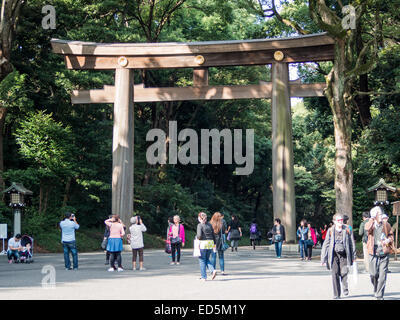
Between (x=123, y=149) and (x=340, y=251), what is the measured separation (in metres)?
14.0

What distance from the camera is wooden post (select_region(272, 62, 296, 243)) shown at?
22.5m

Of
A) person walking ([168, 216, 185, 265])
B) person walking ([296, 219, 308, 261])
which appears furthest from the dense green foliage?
person walking ([168, 216, 185, 265])

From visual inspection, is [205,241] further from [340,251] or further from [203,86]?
[203,86]

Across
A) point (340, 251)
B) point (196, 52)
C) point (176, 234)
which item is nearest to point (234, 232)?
point (196, 52)

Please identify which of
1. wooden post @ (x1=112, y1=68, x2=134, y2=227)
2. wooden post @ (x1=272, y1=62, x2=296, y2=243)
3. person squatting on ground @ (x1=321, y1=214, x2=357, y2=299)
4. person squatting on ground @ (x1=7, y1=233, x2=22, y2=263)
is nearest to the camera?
person squatting on ground @ (x1=321, y1=214, x2=357, y2=299)

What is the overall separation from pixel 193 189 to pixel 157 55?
19.1m

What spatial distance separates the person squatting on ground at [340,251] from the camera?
10.7m

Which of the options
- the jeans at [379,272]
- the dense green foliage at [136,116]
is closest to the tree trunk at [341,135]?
the dense green foliage at [136,116]

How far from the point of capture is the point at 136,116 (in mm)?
39156

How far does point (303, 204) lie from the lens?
52.2 metres

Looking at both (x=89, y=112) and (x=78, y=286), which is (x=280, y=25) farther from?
(x=78, y=286)

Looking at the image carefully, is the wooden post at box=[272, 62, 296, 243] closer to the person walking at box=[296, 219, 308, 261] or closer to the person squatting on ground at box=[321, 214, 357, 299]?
the person walking at box=[296, 219, 308, 261]

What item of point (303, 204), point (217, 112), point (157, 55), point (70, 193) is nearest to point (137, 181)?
point (70, 193)

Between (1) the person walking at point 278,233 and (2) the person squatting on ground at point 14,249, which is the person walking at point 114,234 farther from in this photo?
(1) the person walking at point 278,233
